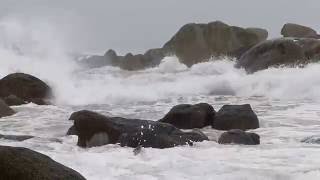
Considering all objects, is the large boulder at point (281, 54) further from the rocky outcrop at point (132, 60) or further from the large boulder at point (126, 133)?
the rocky outcrop at point (132, 60)

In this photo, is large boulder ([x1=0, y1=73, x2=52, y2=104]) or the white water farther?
large boulder ([x1=0, y1=73, x2=52, y2=104])

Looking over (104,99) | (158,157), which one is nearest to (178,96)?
(104,99)

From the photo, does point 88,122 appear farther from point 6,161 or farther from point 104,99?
point 104,99

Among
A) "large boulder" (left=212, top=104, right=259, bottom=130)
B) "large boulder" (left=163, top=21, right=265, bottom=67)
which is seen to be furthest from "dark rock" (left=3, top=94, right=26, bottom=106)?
"large boulder" (left=163, top=21, right=265, bottom=67)

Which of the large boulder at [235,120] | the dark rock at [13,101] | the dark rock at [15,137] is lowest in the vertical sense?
the dark rock at [15,137]

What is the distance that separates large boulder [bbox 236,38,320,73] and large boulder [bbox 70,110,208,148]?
12024 millimetres

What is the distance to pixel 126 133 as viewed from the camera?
8.15 meters

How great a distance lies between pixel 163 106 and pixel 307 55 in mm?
8342

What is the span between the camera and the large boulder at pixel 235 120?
9305 millimetres

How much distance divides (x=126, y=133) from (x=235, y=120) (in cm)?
206

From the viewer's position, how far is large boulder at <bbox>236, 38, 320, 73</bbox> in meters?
19.8

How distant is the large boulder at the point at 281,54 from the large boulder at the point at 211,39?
30.5 feet

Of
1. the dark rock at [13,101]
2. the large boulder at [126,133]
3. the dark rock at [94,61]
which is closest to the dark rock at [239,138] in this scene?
the large boulder at [126,133]

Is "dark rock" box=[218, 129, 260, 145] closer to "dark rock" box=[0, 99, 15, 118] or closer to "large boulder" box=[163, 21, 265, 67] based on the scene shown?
"dark rock" box=[0, 99, 15, 118]
